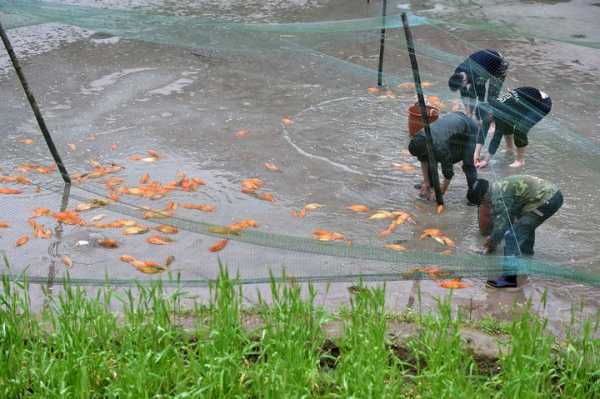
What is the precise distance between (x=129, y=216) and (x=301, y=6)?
7.34 metres

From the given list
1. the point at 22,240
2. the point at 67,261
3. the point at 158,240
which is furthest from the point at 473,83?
the point at 22,240

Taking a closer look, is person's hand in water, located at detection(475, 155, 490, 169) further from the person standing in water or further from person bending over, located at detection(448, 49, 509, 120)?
person bending over, located at detection(448, 49, 509, 120)

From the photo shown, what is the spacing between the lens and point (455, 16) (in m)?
11.9

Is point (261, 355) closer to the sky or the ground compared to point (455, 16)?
closer to the ground

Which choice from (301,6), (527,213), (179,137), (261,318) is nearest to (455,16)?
(301,6)

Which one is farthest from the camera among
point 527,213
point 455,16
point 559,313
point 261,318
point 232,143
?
point 455,16

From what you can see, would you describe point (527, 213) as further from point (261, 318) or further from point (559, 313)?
point (261, 318)

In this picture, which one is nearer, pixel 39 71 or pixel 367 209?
pixel 367 209

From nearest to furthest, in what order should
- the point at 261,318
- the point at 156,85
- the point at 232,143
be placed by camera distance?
1. the point at 261,318
2. the point at 232,143
3. the point at 156,85

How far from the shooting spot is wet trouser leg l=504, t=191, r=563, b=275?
5391 millimetres

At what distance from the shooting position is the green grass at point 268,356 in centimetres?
358

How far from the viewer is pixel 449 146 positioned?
252 inches

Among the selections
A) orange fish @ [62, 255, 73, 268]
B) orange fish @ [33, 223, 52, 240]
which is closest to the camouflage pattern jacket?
orange fish @ [62, 255, 73, 268]

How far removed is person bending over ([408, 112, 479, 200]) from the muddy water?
26 centimetres
